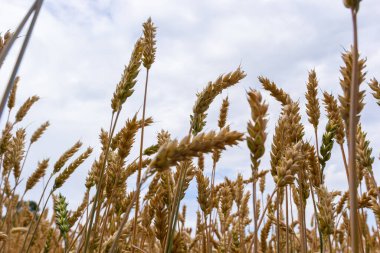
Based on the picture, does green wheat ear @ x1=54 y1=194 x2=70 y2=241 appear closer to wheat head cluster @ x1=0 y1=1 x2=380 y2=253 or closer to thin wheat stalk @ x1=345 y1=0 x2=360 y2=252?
wheat head cluster @ x1=0 y1=1 x2=380 y2=253

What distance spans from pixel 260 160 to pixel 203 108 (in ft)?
2.42

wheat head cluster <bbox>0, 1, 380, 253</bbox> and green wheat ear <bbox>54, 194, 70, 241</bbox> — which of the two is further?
green wheat ear <bbox>54, 194, 70, 241</bbox>

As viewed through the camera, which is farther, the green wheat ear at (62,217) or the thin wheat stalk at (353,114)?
the green wheat ear at (62,217)

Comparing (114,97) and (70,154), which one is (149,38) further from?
(70,154)

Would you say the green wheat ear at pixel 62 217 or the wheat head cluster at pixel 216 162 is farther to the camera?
the green wheat ear at pixel 62 217

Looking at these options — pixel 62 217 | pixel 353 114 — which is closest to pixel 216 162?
pixel 62 217

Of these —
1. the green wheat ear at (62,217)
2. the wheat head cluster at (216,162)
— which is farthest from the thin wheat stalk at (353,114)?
the green wheat ear at (62,217)

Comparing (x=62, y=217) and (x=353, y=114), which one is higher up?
(x=353, y=114)

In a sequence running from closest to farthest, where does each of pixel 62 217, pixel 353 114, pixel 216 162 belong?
pixel 353 114 < pixel 62 217 < pixel 216 162

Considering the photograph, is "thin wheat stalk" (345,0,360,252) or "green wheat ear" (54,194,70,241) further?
"green wheat ear" (54,194,70,241)

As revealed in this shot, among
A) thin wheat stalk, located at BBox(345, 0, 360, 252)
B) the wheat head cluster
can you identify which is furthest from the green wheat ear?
A: thin wheat stalk, located at BBox(345, 0, 360, 252)

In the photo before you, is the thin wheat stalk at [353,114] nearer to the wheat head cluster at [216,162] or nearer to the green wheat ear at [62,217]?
the wheat head cluster at [216,162]

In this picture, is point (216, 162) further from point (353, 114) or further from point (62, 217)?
point (353, 114)

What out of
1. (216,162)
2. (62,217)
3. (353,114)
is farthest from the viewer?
(216,162)
